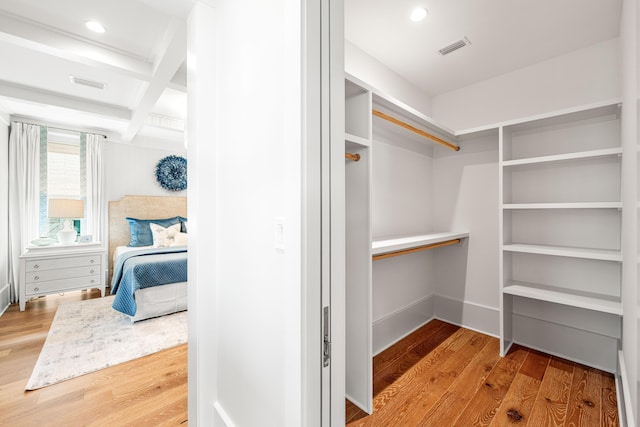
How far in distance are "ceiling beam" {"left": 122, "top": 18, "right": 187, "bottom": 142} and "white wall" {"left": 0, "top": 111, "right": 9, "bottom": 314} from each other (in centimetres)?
165

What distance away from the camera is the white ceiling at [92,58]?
194 centimetres

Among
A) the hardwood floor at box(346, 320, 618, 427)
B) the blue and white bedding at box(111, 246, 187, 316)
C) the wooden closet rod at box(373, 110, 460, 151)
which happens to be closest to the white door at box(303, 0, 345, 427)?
the hardwood floor at box(346, 320, 618, 427)

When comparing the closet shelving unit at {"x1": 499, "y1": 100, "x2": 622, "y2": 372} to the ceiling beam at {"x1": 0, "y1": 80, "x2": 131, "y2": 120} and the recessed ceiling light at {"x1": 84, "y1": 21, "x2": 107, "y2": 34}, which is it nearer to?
the recessed ceiling light at {"x1": 84, "y1": 21, "x2": 107, "y2": 34}

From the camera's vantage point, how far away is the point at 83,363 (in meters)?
2.20

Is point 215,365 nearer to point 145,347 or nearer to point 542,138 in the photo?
point 145,347

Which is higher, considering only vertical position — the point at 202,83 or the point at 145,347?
the point at 202,83

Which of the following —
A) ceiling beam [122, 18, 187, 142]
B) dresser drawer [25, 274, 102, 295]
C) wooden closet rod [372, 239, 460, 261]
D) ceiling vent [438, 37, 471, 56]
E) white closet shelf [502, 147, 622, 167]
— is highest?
ceiling vent [438, 37, 471, 56]

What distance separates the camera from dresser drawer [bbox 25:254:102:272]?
3391mm

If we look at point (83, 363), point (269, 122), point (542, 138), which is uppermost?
point (542, 138)

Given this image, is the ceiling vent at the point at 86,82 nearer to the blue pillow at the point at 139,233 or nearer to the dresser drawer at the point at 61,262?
the blue pillow at the point at 139,233

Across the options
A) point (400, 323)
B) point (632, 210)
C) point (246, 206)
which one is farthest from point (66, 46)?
point (632, 210)

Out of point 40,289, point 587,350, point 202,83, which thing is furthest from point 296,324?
point 40,289

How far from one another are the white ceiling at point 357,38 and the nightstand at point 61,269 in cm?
178

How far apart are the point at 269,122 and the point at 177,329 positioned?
8.57 ft
